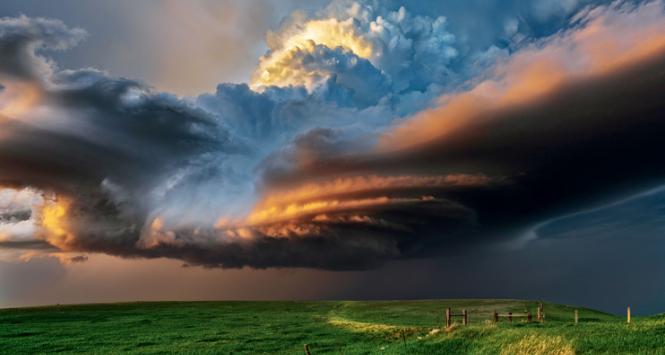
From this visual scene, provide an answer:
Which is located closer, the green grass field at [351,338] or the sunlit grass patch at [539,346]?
the sunlit grass patch at [539,346]

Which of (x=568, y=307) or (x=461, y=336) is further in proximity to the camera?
(x=568, y=307)

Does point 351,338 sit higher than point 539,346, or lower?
lower

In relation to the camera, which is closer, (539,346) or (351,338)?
(539,346)

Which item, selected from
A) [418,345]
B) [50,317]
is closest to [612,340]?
[418,345]

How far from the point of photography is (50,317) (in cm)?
8081

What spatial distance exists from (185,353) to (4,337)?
1162 inches

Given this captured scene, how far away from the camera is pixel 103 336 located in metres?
51.7

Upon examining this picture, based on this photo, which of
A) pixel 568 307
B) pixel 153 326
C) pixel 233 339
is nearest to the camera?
pixel 233 339

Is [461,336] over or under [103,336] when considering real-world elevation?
over

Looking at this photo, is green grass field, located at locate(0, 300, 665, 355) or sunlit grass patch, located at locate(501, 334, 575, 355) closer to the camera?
sunlit grass patch, located at locate(501, 334, 575, 355)

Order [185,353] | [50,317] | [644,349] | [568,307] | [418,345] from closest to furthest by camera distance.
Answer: [644,349] → [418,345] → [185,353] → [50,317] → [568,307]

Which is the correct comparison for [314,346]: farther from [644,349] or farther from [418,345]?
[644,349]

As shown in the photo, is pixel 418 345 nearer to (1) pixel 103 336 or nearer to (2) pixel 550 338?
(2) pixel 550 338

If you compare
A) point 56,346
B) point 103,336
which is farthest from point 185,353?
point 103,336
